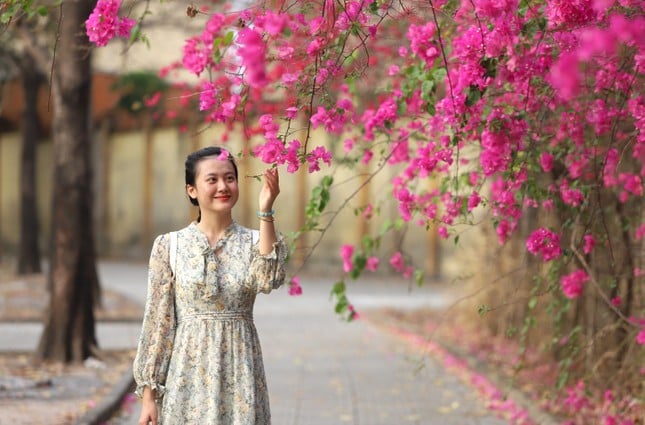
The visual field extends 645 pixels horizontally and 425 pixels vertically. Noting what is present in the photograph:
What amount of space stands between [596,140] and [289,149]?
1.99m

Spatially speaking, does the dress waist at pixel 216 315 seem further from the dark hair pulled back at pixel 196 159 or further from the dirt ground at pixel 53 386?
the dirt ground at pixel 53 386

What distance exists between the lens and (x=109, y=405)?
8.79 metres

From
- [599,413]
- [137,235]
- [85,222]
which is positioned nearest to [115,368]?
[85,222]

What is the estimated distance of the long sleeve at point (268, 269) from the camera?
4562 mm

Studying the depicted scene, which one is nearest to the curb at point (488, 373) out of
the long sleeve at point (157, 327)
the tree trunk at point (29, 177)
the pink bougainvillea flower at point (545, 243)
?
the pink bougainvillea flower at point (545, 243)

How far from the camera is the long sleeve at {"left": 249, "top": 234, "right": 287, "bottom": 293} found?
4562 millimetres

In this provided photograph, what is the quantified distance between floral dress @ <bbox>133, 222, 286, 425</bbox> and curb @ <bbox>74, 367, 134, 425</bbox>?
359cm

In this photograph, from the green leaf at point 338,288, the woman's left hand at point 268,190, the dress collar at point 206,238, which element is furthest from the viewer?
the green leaf at point 338,288

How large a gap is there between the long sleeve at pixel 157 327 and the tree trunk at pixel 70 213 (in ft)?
22.3

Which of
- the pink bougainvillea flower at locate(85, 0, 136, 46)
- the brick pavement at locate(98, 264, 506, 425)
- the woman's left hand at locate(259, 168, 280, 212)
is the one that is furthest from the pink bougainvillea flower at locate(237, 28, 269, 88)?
the brick pavement at locate(98, 264, 506, 425)

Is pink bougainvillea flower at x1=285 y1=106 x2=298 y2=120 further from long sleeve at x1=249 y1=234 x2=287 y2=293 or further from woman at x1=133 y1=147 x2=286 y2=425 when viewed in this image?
long sleeve at x1=249 y1=234 x2=287 y2=293

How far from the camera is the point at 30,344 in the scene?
13.0m

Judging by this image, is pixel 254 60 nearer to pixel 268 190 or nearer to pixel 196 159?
pixel 268 190

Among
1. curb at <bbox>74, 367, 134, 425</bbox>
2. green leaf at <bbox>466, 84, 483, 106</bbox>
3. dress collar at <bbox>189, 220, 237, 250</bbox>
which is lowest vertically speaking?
curb at <bbox>74, 367, 134, 425</bbox>
